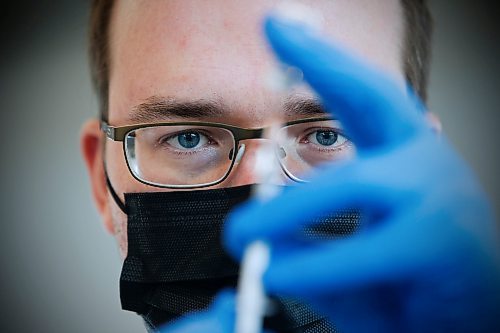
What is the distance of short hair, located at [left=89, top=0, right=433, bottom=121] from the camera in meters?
1.19

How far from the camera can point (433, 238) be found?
48cm

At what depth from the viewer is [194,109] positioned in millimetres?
1010

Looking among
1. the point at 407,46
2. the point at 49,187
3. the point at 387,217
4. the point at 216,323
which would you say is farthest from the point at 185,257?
the point at 49,187

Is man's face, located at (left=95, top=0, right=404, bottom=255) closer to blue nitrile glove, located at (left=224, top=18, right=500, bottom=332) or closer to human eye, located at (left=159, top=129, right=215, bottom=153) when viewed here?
human eye, located at (left=159, top=129, right=215, bottom=153)

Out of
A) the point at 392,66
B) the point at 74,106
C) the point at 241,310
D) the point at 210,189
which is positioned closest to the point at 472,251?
the point at 241,310

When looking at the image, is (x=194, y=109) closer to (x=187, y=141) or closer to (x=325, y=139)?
(x=187, y=141)

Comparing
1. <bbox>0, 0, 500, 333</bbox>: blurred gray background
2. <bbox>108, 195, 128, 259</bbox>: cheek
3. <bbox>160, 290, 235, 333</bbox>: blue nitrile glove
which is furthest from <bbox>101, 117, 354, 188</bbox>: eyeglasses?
<bbox>0, 0, 500, 333</bbox>: blurred gray background

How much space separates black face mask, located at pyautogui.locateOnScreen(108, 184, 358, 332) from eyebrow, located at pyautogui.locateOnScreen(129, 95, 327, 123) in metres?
0.17

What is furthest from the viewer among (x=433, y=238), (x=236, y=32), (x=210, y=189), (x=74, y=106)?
(x=74, y=106)

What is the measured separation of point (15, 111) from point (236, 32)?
1.16 metres

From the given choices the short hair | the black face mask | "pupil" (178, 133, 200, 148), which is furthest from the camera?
the short hair

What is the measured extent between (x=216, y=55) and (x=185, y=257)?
39 cm

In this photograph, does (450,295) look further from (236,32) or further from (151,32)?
(151,32)

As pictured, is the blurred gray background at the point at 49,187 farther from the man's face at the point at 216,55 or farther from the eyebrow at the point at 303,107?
the eyebrow at the point at 303,107
